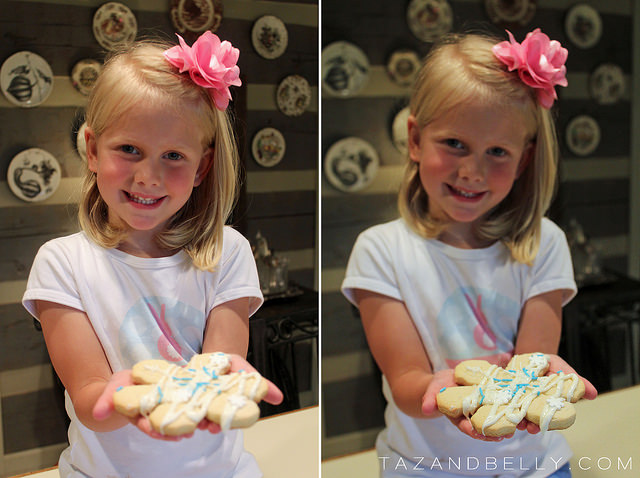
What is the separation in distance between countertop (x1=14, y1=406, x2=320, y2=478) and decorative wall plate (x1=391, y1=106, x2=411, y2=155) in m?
0.58

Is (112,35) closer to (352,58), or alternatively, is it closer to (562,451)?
(352,58)

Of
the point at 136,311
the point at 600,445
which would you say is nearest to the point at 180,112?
the point at 136,311

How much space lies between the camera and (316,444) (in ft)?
4.41

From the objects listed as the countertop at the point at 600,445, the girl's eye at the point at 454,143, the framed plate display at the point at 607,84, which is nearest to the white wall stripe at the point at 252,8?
the girl's eye at the point at 454,143

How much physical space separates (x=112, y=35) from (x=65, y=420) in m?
0.66

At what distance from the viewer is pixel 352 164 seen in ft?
4.33

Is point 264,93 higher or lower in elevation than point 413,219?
higher

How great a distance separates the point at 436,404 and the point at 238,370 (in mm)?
367

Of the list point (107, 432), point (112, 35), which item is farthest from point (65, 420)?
point (112, 35)

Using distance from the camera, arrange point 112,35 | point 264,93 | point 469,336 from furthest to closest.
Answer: point 469,336
point 264,93
point 112,35

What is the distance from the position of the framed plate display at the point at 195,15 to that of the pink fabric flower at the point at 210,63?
0.03m

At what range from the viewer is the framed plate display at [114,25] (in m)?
1.03

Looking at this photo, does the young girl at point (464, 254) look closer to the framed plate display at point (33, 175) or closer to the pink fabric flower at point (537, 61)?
the pink fabric flower at point (537, 61)

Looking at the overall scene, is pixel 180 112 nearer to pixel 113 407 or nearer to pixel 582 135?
pixel 113 407
